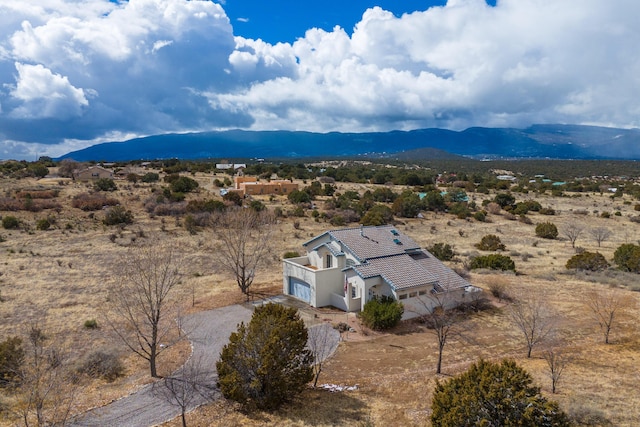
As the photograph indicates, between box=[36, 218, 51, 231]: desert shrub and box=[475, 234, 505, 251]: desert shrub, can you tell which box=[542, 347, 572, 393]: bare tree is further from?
box=[36, 218, 51, 231]: desert shrub

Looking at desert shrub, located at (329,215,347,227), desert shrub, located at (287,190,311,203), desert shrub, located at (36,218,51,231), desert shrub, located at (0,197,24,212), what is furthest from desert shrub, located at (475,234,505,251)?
desert shrub, located at (0,197,24,212)

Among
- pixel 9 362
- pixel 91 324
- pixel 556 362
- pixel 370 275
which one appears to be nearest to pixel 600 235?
pixel 370 275

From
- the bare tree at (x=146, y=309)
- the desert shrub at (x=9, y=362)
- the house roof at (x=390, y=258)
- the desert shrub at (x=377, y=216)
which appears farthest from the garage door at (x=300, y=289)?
the desert shrub at (x=377, y=216)

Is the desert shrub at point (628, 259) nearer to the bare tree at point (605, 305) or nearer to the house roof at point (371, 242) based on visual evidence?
the bare tree at point (605, 305)

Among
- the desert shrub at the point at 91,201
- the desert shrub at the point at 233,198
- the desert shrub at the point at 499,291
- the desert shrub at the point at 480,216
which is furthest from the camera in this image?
the desert shrub at the point at 233,198

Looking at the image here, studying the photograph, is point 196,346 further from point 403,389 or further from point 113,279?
point 113,279

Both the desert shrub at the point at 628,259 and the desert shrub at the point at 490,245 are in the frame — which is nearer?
the desert shrub at the point at 628,259
